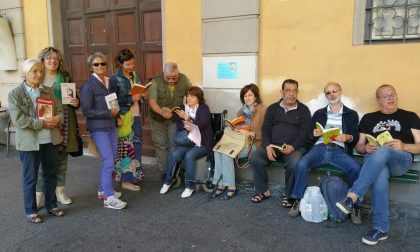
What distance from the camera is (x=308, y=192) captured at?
12.4ft

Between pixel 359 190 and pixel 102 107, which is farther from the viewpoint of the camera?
pixel 102 107

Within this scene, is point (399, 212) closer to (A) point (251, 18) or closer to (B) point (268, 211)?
(B) point (268, 211)

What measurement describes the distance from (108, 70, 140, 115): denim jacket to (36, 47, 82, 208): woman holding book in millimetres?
454

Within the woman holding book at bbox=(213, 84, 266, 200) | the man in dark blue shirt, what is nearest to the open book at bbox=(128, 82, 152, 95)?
the woman holding book at bbox=(213, 84, 266, 200)

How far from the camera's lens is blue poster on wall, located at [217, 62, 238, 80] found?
4.78 m

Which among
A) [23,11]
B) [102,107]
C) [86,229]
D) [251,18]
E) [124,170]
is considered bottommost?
[86,229]

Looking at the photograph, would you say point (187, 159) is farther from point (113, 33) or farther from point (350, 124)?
point (113, 33)

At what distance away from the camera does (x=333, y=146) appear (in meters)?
3.97

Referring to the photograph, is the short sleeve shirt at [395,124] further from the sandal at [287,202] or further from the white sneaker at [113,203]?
the white sneaker at [113,203]

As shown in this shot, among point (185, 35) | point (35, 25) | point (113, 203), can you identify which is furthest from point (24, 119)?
point (35, 25)

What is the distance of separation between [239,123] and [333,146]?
112 cm

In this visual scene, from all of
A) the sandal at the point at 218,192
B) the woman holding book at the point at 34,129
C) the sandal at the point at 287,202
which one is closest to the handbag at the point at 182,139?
the sandal at the point at 218,192

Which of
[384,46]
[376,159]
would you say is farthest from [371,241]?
[384,46]

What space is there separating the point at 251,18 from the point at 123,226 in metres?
2.84
